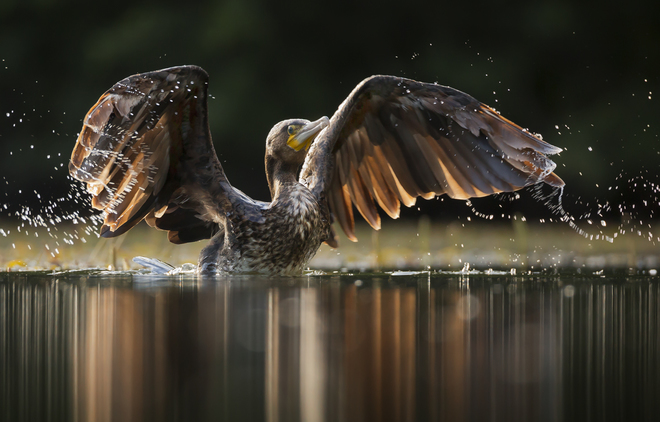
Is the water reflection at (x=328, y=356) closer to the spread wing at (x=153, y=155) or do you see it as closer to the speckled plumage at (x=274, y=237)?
the spread wing at (x=153, y=155)

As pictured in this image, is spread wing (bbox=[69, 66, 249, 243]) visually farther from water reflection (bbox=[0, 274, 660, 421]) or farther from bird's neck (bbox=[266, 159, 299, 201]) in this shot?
water reflection (bbox=[0, 274, 660, 421])

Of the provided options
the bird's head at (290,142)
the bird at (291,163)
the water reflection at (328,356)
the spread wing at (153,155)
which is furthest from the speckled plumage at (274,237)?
the water reflection at (328,356)

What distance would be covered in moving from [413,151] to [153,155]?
5.36 ft

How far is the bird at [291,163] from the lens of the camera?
3529 millimetres

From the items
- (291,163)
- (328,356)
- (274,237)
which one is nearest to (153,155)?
(274,237)

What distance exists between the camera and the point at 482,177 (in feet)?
13.6

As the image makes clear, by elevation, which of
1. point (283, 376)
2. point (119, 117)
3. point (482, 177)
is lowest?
point (283, 376)

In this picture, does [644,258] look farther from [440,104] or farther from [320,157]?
[320,157]

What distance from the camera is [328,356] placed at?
1.75m

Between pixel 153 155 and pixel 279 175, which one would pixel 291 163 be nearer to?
pixel 279 175

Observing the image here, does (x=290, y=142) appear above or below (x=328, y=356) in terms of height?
above

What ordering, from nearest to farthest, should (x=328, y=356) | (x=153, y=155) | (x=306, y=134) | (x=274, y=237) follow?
(x=328, y=356) < (x=153, y=155) < (x=274, y=237) < (x=306, y=134)

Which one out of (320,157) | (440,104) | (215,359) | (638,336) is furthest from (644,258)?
(215,359)

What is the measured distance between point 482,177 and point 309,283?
129cm
